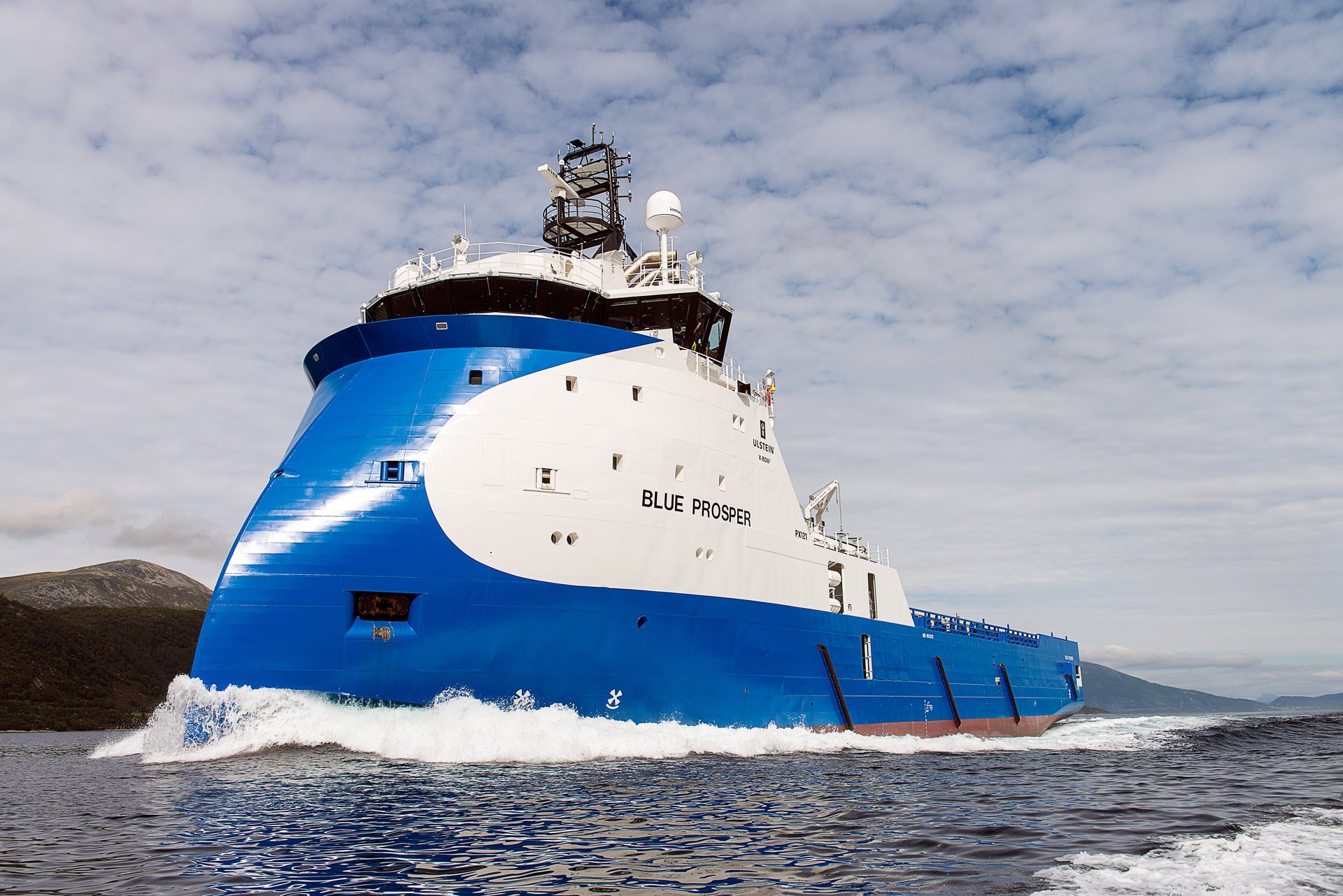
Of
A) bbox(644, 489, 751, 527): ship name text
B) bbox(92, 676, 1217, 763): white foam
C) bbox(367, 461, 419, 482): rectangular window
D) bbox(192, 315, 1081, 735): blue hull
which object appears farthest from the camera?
bbox(644, 489, 751, 527): ship name text

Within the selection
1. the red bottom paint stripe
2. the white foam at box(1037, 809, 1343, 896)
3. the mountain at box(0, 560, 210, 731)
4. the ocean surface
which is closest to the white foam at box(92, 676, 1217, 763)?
the ocean surface

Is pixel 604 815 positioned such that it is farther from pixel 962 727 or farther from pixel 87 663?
pixel 87 663

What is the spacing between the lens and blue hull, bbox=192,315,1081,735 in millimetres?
14305

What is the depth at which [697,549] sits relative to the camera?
17984 millimetres

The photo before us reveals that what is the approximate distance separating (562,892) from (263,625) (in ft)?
33.8

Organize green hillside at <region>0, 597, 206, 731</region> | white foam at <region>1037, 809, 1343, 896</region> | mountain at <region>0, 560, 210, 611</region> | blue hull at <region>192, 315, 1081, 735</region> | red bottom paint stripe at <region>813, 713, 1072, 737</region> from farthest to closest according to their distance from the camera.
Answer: mountain at <region>0, 560, 210, 611</region> < green hillside at <region>0, 597, 206, 731</region> < red bottom paint stripe at <region>813, 713, 1072, 737</region> < blue hull at <region>192, 315, 1081, 735</region> < white foam at <region>1037, 809, 1343, 896</region>

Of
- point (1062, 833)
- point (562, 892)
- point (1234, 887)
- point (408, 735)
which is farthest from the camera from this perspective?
point (408, 735)

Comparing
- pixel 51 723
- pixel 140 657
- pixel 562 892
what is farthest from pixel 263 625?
pixel 140 657

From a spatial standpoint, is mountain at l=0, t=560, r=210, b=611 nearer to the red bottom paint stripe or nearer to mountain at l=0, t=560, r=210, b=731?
mountain at l=0, t=560, r=210, b=731

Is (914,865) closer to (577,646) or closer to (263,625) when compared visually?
(577,646)

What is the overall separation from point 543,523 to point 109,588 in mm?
182593

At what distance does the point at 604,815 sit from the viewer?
9.15 metres

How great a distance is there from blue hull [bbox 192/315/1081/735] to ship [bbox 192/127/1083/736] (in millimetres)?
42

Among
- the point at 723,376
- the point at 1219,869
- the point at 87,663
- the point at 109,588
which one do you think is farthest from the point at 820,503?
the point at 109,588
